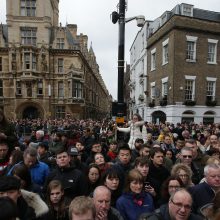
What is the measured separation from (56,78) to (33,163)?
30.6 meters

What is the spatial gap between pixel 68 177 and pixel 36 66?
1231 inches

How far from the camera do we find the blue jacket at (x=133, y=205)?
12.1ft

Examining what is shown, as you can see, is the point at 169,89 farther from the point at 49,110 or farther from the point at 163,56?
the point at 49,110

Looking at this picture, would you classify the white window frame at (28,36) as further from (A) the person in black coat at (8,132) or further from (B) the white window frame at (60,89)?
(A) the person in black coat at (8,132)

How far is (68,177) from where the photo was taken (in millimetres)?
4637

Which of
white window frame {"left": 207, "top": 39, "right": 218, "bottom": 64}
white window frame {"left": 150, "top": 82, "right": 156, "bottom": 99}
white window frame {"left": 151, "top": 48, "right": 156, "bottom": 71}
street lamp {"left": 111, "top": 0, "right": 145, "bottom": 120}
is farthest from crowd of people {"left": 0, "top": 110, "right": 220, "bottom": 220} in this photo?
white window frame {"left": 151, "top": 48, "right": 156, "bottom": 71}

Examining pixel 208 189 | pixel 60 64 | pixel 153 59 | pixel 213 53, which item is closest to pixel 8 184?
pixel 208 189

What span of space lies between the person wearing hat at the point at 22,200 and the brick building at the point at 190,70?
18395mm

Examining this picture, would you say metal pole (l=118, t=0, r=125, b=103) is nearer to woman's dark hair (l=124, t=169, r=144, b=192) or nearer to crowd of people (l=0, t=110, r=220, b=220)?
crowd of people (l=0, t=110, r=220, b=220)

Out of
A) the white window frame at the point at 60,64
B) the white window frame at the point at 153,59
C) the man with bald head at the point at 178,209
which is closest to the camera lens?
the man with bald head at the point at 178,209

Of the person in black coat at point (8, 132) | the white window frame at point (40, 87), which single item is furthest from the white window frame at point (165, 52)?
the white window frame at point (40, 87)

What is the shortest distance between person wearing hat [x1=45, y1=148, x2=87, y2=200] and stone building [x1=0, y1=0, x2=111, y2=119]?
28.3m

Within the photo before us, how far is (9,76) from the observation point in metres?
33.4

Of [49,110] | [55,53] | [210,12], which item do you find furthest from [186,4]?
[49,110]
